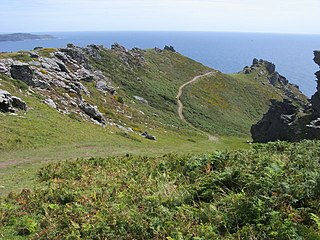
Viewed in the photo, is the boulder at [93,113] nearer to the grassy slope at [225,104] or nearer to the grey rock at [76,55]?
the grey rock at [76,55]

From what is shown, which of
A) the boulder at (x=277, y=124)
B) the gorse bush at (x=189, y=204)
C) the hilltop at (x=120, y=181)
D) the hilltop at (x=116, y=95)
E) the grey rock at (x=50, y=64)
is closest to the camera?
the gorse bush at (x=189, y=204)

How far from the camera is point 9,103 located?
1489 inches

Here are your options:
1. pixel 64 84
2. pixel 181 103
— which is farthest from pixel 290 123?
pixel 181 103

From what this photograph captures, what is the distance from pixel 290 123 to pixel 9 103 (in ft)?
143

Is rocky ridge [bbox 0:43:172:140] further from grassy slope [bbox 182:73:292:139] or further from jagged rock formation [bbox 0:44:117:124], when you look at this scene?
grassy slope [bbox 182:73:292:139]

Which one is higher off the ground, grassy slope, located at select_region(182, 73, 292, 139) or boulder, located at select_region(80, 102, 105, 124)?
boulder, located at select_region(80, 102, 105, 124)

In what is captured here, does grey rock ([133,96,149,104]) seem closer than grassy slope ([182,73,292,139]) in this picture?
Yes

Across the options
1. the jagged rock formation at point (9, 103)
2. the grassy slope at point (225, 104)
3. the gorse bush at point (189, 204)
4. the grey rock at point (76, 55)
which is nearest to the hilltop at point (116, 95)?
the grassy slope at point (225, 104)

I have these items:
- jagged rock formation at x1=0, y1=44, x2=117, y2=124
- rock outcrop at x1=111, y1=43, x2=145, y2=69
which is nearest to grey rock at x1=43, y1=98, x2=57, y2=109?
jagged rock formation at x1=0, y1=44, x2=117, y2=124

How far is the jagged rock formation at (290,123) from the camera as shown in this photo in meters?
51.2

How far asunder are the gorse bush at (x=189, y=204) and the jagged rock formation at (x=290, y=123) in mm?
35162

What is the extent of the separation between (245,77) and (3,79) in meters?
122

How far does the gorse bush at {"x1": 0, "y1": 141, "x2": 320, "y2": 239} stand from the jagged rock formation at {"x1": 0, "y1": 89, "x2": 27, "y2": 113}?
22465 millimetres

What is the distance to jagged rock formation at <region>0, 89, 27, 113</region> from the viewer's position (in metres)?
37.1
